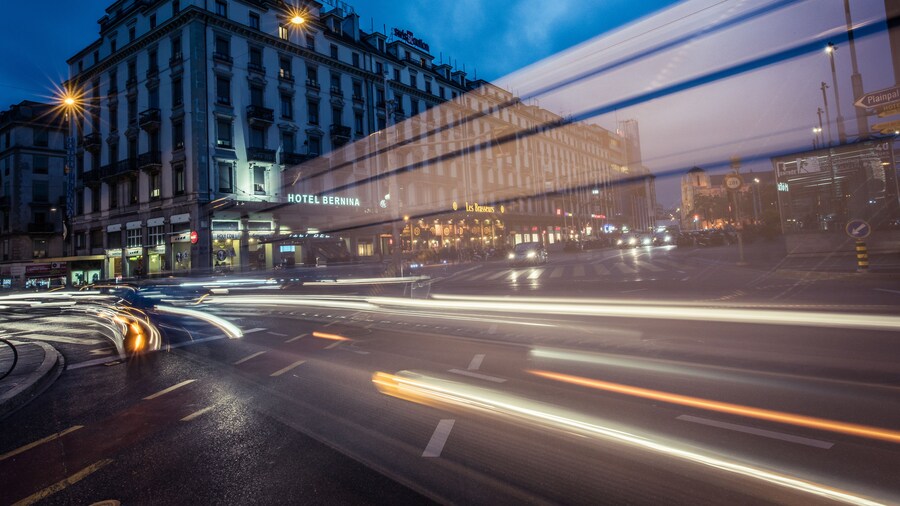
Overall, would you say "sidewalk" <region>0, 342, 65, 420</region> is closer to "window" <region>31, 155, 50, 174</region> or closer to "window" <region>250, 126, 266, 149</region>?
"window" <region>250, 126, 266, 149</region>

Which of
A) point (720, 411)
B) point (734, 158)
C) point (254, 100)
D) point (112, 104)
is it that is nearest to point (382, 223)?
point (254, 100)

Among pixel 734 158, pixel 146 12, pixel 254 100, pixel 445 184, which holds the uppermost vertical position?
pixel 146 12

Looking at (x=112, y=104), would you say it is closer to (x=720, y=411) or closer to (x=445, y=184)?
(x=445, y=184)

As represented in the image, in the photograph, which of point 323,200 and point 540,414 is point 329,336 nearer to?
point 540,414

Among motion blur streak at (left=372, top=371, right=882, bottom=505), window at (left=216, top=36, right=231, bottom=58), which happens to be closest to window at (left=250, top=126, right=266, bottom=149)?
window at (left=216, top=36, right=231, bottom=58)

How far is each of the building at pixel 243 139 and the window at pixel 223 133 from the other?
0.28ft

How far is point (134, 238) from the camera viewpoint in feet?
112

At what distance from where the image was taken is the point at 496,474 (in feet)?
10.7

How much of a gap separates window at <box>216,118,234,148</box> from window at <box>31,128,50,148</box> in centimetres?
3214

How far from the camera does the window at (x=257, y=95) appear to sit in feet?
111

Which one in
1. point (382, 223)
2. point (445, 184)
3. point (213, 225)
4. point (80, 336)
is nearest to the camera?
point (80, 336)

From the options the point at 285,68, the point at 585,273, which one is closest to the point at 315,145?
the point at 285,68

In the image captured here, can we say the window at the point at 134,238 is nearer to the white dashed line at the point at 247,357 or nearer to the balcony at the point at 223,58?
the balcony at the point at 223,58

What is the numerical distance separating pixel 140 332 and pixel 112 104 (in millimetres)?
36348
